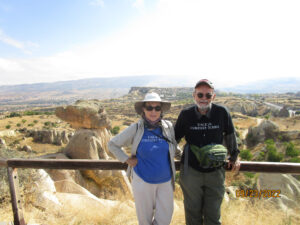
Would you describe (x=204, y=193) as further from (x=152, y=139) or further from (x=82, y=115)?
(x=82, y=115)

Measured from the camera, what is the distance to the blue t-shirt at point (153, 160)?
98.1 inches

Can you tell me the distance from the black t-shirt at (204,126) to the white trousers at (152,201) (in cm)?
52

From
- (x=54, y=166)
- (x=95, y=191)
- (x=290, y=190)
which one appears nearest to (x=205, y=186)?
(x=54, y=166)

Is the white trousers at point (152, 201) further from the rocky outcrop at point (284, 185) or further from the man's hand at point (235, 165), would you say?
the rocky outcrop at point (284, 185)

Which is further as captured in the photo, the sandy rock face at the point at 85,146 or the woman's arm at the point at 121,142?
the sandy rock face at the point at 85,146

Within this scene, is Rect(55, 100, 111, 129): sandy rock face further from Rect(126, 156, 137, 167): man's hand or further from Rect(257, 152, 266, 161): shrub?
Rect(257, 152, 266, 161): shrub

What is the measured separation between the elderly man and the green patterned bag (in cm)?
6

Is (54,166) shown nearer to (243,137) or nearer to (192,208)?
(192,208)

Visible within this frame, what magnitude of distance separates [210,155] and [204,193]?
63cm

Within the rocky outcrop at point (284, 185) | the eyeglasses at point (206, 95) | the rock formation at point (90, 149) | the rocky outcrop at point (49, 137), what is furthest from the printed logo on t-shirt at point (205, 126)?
the rocky outcrop at point (49, 137)

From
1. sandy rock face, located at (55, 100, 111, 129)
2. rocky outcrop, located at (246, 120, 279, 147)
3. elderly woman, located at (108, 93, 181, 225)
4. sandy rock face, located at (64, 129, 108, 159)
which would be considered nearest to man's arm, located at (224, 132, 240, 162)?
elderly woman, located at (108, 93, 181, 225)

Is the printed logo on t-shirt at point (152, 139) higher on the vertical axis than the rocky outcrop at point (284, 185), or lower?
Answer: higher

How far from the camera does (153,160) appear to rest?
8.25 ft

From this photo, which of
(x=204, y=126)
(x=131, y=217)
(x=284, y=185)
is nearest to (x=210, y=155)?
(x=204, y=126)
